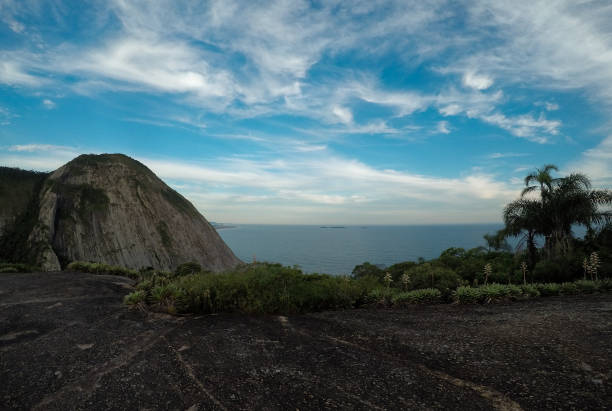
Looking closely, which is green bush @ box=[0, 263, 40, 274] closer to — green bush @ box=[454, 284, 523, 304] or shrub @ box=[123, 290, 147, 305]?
shrub @ box=[123, 290, 147, 305]

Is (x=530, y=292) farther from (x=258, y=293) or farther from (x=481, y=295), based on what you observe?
(x=258, y=293)

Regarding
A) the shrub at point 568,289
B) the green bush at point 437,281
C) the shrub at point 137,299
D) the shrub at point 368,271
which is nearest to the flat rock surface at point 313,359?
the shrub at point 137,299

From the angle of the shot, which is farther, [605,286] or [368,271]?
[368,271]

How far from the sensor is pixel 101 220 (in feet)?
134

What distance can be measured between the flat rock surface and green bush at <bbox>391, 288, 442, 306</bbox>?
0.81 meters

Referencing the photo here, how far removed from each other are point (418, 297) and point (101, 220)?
1746 inches

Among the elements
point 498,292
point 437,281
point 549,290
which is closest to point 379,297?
point 437,281

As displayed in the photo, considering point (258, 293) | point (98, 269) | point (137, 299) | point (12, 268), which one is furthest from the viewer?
point (12, 268)

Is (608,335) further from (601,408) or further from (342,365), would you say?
(342,365)

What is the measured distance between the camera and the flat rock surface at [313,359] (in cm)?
383

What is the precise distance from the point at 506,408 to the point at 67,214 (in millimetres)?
48466

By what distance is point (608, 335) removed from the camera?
17.7 feet

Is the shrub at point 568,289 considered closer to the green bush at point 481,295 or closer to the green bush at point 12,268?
the green bush at point 481,295

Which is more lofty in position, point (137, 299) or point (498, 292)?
point (498, 292)
